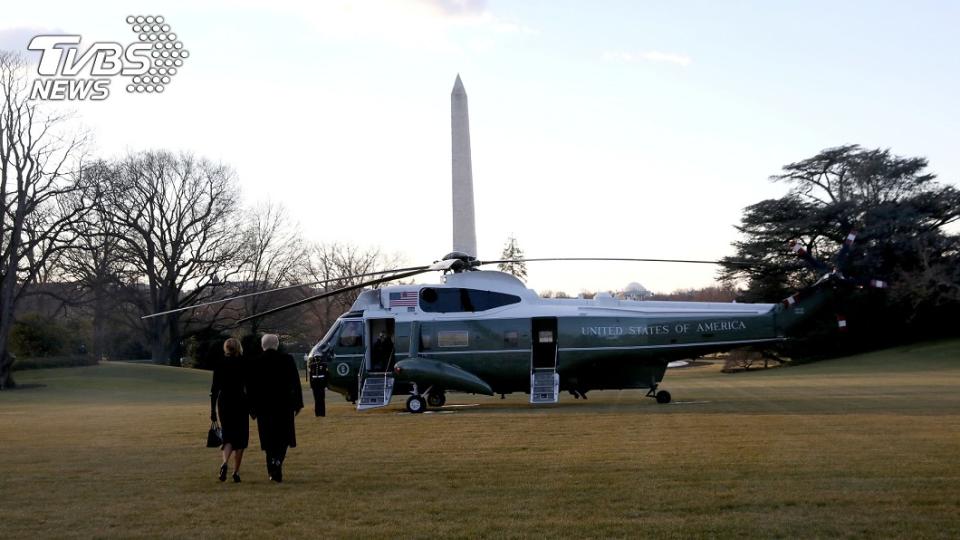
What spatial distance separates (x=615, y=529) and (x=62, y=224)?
42985 millimetres

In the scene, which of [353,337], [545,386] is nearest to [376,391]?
[353,337]

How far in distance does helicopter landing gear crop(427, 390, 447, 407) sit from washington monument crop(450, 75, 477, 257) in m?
13.7

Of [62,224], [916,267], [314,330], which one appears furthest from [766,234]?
[62,224]

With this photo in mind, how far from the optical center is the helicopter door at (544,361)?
22.9m

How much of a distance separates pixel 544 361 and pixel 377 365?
411cm

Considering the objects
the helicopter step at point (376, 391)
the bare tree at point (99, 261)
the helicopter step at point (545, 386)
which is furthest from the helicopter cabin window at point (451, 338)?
the bare tree at point (99, 261)

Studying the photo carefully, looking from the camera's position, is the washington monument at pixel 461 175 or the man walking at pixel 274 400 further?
the washington monument at pixel 461 175

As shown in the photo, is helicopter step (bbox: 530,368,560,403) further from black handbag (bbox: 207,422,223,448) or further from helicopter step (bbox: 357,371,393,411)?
black handbag (bbox: 207,422,223,448)

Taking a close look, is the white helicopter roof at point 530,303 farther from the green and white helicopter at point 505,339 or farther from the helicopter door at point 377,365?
the helicopter door at point 377,365

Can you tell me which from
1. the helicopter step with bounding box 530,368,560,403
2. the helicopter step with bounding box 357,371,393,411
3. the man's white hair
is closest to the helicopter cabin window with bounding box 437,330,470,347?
the helicopter step with bounding box 357,371,393,411

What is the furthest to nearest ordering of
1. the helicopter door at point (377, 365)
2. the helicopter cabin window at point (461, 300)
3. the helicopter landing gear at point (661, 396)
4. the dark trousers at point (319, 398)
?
the helicopter cabin window at point (461, 300) < the helicopter landing gear at point (661, 396) < the helicopter door at point (377, 365) < the dark trousers at point (319, 398)

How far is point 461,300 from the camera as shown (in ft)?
77.8

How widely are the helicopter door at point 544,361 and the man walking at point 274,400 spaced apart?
39.3 feet

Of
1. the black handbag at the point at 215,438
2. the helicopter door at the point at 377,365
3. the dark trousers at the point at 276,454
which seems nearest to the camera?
the dark trousers at the point at 276,454
